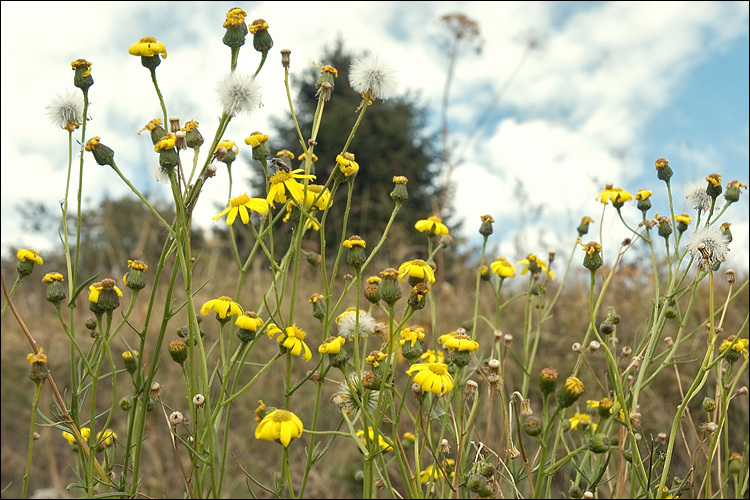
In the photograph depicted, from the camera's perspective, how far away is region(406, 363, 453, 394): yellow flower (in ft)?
3.69

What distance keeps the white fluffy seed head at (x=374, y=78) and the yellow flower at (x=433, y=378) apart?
22.4 inches

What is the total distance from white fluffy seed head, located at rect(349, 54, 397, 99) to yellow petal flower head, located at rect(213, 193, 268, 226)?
1.04ft

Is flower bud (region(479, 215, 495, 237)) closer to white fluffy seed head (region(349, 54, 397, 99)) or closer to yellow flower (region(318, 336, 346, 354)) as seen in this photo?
white fluffy seed head (region(349, 54, 397, 99))

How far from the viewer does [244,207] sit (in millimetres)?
1349

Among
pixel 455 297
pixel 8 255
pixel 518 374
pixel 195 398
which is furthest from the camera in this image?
pixel 8 255

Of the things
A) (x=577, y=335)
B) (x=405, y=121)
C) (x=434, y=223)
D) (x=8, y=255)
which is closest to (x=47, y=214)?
(x=8, y=255)

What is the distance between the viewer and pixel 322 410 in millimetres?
4195

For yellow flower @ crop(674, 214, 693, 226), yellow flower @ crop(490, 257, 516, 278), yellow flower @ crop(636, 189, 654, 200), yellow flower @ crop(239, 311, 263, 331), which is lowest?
yellow flower @ crop(239, 311, 263, 331)

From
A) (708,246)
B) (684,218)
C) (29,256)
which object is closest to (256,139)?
(29,256)

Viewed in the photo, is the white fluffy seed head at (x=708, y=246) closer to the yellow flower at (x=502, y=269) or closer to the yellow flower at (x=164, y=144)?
the yellow flower at (x=502, y=269)

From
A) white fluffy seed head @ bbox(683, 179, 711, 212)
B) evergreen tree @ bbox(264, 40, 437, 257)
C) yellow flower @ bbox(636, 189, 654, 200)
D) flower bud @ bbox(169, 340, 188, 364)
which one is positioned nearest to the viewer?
flower bud @ bbox(169, 340, 188, 364)

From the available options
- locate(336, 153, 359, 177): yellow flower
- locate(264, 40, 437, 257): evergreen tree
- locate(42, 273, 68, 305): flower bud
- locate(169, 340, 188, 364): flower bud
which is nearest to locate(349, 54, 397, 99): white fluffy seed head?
locate(336, 153, 359, 177): yellow flower

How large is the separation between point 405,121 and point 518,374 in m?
12.1

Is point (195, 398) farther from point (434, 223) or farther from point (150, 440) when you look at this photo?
point (150, 440)
